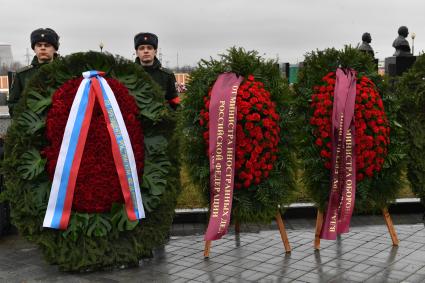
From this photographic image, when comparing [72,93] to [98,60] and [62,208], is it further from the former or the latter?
[62,208]

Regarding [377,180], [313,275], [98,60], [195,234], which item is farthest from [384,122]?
[98,60]

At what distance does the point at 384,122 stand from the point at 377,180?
2.09ft

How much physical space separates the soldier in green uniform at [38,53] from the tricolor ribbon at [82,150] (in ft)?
3.68

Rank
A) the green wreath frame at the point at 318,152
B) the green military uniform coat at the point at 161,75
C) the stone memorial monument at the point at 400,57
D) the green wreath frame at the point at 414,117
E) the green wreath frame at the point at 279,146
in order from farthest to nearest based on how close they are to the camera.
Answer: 1. the stone memorial monument at the point at 400,57
2. the green military uniform coat at the point at 161,75
3. the green wreath frame at the point at 414,117
4. the green wreath frame at the point at 318,152
5. the green wreath frame at the point at 279,146

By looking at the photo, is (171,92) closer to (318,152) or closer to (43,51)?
(43,51)

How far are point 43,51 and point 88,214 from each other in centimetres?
203

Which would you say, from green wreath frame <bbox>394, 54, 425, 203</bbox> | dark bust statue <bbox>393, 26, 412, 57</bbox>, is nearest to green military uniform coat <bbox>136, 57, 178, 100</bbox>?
green wreath frame <bbox>394, 54, 425, 203</bbox>

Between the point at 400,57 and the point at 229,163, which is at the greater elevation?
the point at 400,57

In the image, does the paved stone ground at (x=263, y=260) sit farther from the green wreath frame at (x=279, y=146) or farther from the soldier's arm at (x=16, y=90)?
the soldier's arm at (x=16, y=90)

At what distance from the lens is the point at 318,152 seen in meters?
5.84

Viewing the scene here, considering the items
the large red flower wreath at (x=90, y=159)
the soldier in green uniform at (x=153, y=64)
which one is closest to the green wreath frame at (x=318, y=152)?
the soldier in green uniform at (x=153, y=64)

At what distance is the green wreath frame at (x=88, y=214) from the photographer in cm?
518

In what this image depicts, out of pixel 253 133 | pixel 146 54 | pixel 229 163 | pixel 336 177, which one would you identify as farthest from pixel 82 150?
pixel 336 177

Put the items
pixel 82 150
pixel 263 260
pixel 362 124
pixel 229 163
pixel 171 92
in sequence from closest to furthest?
pixel 82 150, pixel 229 163, pixel 263 260, pixel 362 124, pixel 171 92
